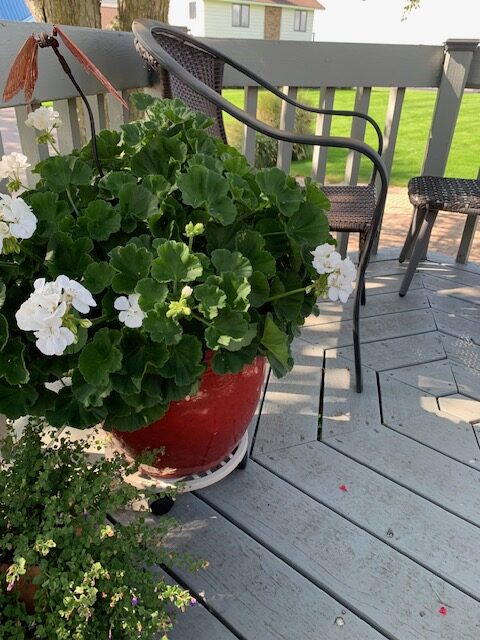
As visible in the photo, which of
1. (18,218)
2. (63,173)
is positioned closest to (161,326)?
(18,218)

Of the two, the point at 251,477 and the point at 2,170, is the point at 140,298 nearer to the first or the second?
the point at 2,170

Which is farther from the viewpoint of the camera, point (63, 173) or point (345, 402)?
point (345, 402)

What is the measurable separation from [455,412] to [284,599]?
82cm

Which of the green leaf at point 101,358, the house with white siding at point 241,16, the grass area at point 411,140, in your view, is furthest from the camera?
the house with white siding at point 241,16

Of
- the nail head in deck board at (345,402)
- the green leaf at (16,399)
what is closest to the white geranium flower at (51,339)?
the green leaf at (16,399)

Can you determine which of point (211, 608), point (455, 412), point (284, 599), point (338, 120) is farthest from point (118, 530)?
point (338, 120)

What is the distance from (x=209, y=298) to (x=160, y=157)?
0.33 m

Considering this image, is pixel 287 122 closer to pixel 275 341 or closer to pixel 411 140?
pixel 275 341

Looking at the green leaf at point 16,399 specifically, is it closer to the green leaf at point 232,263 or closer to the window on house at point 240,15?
the green leaf at point 232,263

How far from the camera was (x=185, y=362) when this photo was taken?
0.81m

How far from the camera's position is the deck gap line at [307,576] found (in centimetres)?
95

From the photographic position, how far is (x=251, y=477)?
4.16 feet

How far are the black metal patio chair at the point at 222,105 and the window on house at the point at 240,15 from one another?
93.3ft

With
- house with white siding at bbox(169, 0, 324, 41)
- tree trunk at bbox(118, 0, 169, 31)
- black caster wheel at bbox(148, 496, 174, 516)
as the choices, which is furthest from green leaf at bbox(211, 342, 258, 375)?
house with white siding at bbox(169, 0, 324, 41)
